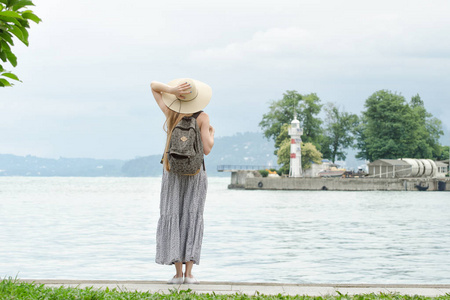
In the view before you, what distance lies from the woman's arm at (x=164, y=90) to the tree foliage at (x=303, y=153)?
72924mm

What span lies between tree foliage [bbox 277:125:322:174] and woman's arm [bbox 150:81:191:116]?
7292 cm

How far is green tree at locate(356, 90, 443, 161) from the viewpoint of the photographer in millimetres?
84938

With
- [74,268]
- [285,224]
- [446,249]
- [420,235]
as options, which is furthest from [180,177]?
[285,224]

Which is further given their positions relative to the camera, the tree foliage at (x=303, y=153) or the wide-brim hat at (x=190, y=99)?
the tree foliage at (x=303, y=153)

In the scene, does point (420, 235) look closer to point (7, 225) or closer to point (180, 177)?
point (7, 225)

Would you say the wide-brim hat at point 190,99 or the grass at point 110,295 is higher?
the wide-brim hat at point 190,99

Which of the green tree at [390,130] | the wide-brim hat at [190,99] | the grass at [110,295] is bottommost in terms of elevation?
the grass at [110,295]

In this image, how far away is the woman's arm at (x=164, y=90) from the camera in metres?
6.71

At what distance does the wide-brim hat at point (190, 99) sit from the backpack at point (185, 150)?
164 mm

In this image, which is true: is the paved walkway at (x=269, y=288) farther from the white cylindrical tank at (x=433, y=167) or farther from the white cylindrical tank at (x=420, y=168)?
the white cylindrical tank at (x=433, y=167)

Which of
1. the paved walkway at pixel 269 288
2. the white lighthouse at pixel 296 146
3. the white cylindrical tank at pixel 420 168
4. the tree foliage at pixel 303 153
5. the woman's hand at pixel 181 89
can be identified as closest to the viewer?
the paved walkway at pixel 269 288

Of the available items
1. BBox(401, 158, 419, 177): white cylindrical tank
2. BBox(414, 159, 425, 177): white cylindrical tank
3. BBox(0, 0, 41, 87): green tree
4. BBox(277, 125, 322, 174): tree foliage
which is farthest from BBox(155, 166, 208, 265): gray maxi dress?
BBox(414, 159, 425, 177): white cylindrical tank

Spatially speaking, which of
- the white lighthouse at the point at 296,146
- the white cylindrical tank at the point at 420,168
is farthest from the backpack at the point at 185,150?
the white cylindrical tank at the point at 420,168

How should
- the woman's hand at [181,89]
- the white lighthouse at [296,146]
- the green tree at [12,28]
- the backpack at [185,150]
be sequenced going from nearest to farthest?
the green tree at [12,28] < the backpack at [185,150] < the woman's hand at [181,89] < the white lighthouse at [296,146]
